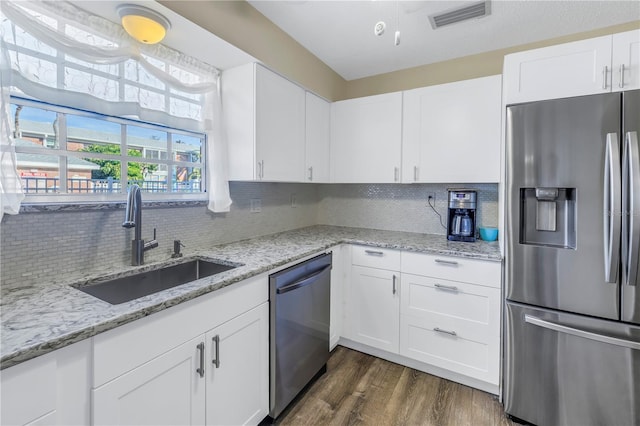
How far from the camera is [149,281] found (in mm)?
1549

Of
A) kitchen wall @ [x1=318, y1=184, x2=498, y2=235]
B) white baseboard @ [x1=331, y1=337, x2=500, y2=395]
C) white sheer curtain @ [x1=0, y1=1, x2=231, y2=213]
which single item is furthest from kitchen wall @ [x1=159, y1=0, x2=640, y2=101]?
white baseboard @ [x1=331, y1=337, x2=500, y2=395]

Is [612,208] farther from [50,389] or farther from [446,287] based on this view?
[50,389]

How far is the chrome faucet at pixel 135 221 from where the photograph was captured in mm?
1444

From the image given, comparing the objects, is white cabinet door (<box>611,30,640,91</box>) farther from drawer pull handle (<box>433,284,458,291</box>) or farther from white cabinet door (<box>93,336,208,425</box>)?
white cabinet door (<box>93,336,208,425</box>)

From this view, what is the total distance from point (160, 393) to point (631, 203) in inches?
A: 85.8

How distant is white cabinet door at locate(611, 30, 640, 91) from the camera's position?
148 centimetres

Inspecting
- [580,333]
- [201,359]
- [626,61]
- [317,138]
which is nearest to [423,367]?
[580,333]

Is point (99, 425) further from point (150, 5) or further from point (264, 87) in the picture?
point (264, 87)

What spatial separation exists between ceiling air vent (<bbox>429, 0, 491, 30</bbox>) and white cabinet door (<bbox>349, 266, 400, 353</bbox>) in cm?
180

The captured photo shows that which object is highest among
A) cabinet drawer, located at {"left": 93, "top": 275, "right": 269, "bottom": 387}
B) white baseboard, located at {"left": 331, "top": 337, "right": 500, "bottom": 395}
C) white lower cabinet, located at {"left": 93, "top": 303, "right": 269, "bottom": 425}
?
cabinet drawer, located at {"left": 93, "top": 275, "right": 269, "bottom": 387}

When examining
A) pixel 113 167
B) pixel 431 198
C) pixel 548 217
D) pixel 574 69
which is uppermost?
pixel 574 69

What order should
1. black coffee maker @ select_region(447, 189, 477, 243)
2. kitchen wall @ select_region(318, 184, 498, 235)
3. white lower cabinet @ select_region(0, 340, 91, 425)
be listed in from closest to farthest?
white lower cabinet @ select_region(0, 340, 91, 425) → black coffee maker @ select_region(447, 189, 477, 243) → kitchen wall @ select_region(318, 184, 498, 235)

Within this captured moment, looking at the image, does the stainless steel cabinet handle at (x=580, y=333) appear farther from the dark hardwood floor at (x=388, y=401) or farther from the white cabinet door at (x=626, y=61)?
the white cabinet door at (x=626, y=61)

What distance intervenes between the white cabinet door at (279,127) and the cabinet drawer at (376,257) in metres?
0.77
